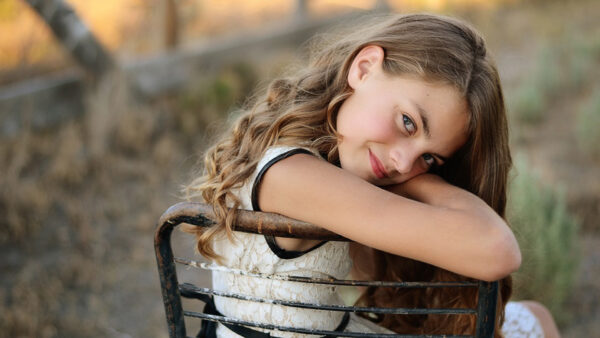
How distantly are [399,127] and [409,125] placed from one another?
22 millimetres

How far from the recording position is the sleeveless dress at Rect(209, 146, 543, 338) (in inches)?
55.4

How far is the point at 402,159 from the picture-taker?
138 centimetres

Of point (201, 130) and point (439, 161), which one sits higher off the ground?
point (439, 161)

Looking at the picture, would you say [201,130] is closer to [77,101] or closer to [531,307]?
[77,101]

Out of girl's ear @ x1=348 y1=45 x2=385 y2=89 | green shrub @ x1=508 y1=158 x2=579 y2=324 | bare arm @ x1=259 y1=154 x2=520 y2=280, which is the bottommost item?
green shrub @ x1=508 y1=158 x2=579 y2=324

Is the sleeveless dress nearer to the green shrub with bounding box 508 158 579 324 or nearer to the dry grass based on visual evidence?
the green shrub with bounding box 508 158 579 324

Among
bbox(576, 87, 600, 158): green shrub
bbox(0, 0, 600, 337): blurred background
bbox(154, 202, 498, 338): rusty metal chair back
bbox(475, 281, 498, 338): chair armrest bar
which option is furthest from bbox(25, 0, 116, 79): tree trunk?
bbox(475, 281, 498, 338): chair armrest bar

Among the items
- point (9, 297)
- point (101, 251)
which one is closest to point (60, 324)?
point (9, 297)

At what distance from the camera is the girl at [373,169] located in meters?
1.20

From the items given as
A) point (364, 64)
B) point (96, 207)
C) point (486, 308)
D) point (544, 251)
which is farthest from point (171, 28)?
point (486, 308)

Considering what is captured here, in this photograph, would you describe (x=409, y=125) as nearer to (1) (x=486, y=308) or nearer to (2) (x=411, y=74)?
(2) (x=411, y=74)

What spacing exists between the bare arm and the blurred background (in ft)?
2.48

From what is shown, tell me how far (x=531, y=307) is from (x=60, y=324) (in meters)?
2.22

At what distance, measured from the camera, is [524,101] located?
5.06 m
